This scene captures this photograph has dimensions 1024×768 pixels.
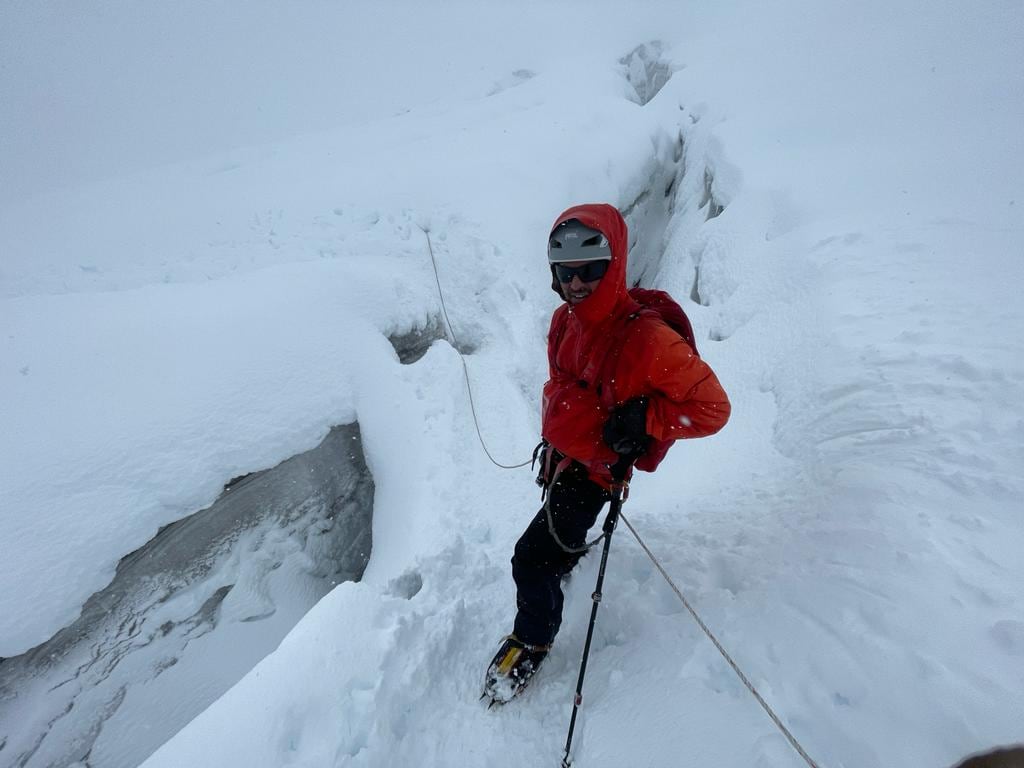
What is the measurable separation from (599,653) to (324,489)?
11.5 feet

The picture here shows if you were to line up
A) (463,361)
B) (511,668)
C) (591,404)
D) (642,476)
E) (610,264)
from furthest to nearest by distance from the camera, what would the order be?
1. (463,361)
2. (642,476)
3. (511,668)
4. (591,404)
5. (610,264)

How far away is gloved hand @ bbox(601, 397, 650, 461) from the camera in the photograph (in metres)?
2.19

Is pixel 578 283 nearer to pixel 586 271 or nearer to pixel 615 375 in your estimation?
pixel 586 271

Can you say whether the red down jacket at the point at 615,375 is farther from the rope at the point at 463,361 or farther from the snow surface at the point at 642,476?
the rope at the point at 463,361

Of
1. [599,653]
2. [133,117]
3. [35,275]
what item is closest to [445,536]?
[599,653]

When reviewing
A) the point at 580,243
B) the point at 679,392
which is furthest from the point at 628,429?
the point at 580,243

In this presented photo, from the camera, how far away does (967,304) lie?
4.05 meters

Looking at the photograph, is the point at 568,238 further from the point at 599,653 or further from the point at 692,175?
the point at 692,175

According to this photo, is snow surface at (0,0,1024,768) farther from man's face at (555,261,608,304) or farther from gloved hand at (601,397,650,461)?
man's face at (555,261,608,304)

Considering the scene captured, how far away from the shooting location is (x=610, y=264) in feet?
7.39

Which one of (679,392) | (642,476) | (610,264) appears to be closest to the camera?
(679,392)

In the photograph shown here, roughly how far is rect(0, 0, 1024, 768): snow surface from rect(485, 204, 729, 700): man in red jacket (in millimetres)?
488

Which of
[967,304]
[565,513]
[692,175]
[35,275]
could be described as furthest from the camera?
[692,175]

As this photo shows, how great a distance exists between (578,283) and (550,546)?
1532mm
